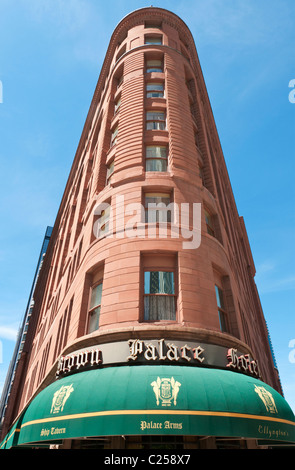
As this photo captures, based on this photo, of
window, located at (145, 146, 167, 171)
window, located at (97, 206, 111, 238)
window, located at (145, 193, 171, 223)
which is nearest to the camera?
window, located at (145, 193, 171, 223)

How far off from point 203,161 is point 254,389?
54.4ft

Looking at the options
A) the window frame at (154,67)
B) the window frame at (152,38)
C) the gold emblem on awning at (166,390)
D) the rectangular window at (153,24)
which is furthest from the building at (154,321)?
the rectangular window at (153,24)

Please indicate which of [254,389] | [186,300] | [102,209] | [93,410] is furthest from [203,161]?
[93,410]

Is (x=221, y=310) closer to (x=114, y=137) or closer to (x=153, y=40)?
(x=114, y=137)

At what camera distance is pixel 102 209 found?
690 inches

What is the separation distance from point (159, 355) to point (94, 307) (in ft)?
15.1

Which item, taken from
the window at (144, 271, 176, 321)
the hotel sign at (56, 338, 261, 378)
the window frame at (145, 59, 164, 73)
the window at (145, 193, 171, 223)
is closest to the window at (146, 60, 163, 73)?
the window frame at (145, 59, 164, 73)

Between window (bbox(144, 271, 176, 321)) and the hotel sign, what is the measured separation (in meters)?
1.59

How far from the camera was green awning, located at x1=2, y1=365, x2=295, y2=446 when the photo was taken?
8172 mm

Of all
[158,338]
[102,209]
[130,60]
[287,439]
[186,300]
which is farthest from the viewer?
[130,60]

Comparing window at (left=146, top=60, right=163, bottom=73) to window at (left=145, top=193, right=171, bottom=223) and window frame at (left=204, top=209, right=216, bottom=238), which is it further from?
window at (left=145, top=193, right=171, bottom=223)

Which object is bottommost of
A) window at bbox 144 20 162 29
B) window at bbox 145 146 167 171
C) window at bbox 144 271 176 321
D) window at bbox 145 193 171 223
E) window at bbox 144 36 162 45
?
window at bbox 144 271 176 321

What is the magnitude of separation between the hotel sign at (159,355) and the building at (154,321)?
1.8 inches
